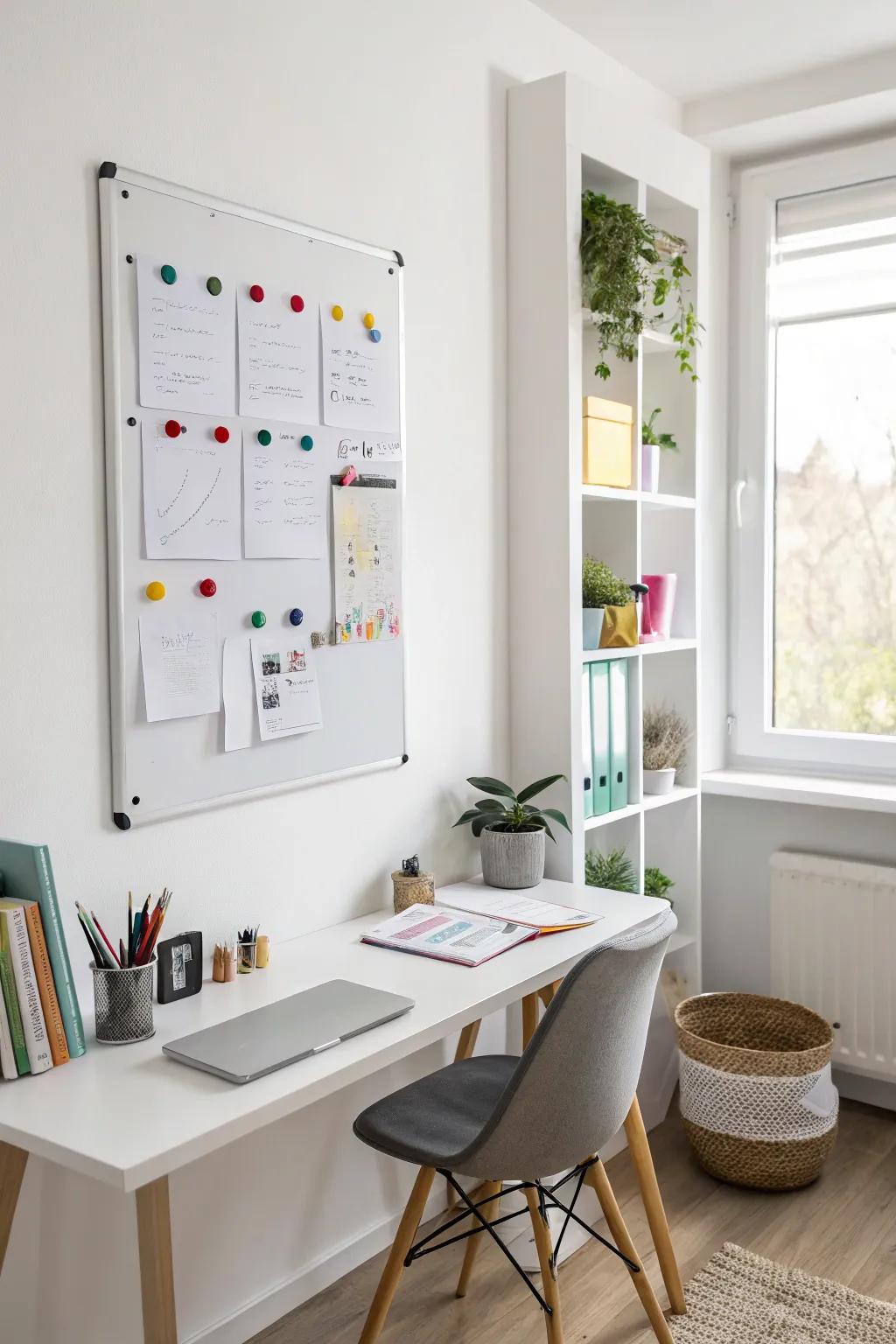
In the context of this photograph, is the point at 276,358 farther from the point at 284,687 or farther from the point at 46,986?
the point at 46,986

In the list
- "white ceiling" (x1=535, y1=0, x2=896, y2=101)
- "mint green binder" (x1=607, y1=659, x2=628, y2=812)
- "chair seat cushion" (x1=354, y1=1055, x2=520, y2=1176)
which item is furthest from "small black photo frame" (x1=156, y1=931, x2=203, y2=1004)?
"white ceiling" (x1=535, y1=0, x2=896, y2=101)

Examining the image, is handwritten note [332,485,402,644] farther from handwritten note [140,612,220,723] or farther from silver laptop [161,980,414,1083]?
silver laptop [161,980,414,1083]

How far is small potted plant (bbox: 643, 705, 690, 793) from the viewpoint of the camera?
305cm

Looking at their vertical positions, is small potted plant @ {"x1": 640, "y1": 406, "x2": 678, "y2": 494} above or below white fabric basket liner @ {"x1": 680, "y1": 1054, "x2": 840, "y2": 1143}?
above

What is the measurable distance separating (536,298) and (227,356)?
908 mm

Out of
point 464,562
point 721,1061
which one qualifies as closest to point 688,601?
point 464,562

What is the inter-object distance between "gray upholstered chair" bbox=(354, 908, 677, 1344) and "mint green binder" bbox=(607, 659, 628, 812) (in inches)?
35.1

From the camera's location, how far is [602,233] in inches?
102

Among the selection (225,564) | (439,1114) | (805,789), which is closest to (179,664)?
(225,564)

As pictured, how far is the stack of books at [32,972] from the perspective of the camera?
4.99 ft

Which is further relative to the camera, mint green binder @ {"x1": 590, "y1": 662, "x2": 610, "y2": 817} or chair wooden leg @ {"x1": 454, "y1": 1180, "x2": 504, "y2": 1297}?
mint green binder @ {"x1": 590, "y1": 662, "x2": 610, "y2": 817}

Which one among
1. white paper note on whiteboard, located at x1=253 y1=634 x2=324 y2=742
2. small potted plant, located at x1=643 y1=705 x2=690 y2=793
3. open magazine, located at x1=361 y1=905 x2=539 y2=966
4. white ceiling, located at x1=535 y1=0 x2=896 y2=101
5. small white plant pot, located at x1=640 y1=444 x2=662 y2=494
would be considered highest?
white ceiling, located at x1=535 y1=0 x2=896 y2=101

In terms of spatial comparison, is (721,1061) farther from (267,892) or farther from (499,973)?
(267,892)

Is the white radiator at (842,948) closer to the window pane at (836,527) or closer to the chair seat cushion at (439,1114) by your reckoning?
the window pane at (836,527)
